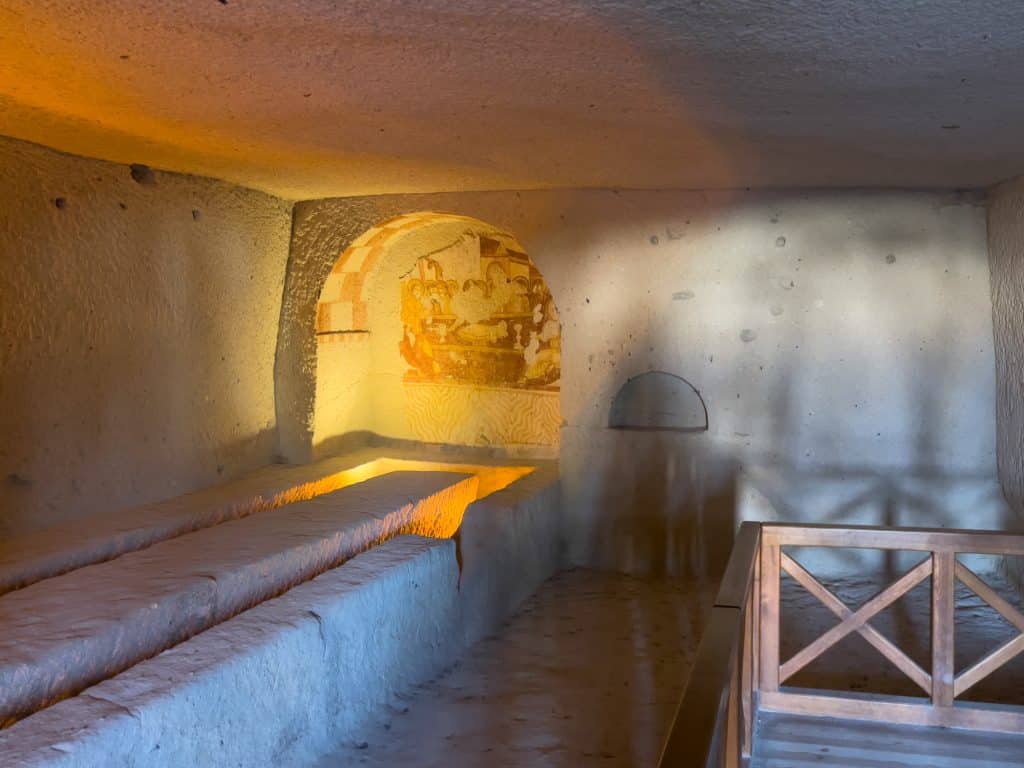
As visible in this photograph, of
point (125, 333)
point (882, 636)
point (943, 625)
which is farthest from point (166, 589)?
point (943, 625)


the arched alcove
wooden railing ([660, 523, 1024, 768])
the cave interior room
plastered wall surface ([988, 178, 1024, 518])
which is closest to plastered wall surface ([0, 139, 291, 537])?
the cave interior room

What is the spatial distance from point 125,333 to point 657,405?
2.88m

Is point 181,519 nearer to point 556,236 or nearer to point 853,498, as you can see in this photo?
point 556,236

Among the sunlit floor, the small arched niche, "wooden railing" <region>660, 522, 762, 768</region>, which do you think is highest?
the small arched niche

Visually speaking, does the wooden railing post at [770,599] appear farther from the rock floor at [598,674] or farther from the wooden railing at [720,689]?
the rock floor at [598,674]

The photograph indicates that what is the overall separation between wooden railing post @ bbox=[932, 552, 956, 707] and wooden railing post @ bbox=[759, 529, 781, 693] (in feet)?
1.63

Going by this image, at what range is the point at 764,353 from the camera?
4.96 metres

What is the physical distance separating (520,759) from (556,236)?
9.71ft

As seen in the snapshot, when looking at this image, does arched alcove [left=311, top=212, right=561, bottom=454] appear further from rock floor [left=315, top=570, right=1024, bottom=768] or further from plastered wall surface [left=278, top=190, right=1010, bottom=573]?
rock floor [left=315, top=570, right=1024, bottom=768]

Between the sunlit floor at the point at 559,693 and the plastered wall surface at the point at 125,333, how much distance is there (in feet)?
5.74

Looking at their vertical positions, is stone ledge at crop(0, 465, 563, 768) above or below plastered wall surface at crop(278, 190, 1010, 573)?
below

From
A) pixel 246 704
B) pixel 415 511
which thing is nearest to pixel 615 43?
pixel 246 704

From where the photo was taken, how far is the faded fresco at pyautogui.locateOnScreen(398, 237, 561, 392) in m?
6.51

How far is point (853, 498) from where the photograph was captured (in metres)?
4.86
